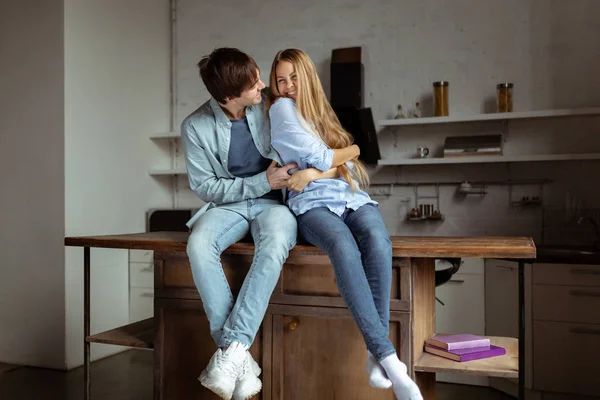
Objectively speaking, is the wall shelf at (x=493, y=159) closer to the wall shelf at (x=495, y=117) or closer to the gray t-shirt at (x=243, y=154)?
the wall shelf at (x=495, y=117)

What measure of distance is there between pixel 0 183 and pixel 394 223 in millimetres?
2823

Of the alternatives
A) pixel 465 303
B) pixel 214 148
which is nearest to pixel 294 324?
pixel 214 148

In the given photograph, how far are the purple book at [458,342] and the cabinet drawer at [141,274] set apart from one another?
2.80 m

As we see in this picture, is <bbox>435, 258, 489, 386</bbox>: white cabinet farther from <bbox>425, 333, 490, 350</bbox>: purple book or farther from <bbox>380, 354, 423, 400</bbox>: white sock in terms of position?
<bbox>380, 354, 423, 400</bbox>: white sock

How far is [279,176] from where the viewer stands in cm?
223

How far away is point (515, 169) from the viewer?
413 cm

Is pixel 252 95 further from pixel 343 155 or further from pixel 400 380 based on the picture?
pixel 400 380

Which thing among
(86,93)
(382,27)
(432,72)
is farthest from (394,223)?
(86,93)

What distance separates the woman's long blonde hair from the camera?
223 centimetres

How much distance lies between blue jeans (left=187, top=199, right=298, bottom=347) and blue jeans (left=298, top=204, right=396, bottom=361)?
131 millimetres

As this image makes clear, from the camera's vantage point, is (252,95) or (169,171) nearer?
(252,95)

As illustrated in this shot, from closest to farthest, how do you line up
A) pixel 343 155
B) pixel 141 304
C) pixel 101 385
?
pixel 343 155 → pixel 101 385 → pixel 141 304

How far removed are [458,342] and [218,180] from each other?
42.7 inches

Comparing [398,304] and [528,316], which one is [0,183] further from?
[528,316]
